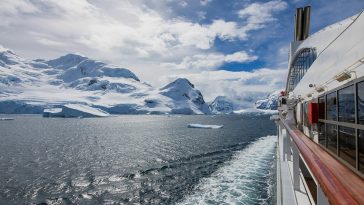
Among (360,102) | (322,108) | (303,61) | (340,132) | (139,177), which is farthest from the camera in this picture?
(139,177)

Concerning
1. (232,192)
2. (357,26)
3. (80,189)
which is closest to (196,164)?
(232,192)

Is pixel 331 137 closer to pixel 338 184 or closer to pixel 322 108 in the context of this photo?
pixel 322 108

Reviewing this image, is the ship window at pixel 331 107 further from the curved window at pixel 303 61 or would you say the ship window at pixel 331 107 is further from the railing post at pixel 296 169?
the curved window at pixel 303 61

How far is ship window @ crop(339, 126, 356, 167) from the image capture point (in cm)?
592

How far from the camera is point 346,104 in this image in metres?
6.23

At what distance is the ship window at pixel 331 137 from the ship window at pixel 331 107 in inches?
11.3

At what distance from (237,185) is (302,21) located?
3422cm

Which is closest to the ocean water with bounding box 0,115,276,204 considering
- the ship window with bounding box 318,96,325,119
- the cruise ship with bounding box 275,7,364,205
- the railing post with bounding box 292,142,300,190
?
the railing post with bounding box 292,142,300,190

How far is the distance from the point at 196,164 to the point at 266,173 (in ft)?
28.8

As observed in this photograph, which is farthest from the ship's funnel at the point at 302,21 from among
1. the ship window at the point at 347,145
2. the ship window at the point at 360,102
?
the ship window at the point at 360,102

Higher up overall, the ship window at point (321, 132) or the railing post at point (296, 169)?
the ship window at point (321, 132)

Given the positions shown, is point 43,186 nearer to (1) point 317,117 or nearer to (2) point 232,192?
(2) point 232,192

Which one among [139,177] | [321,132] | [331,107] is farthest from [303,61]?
[331,107]

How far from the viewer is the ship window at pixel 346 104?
5.84 metres
